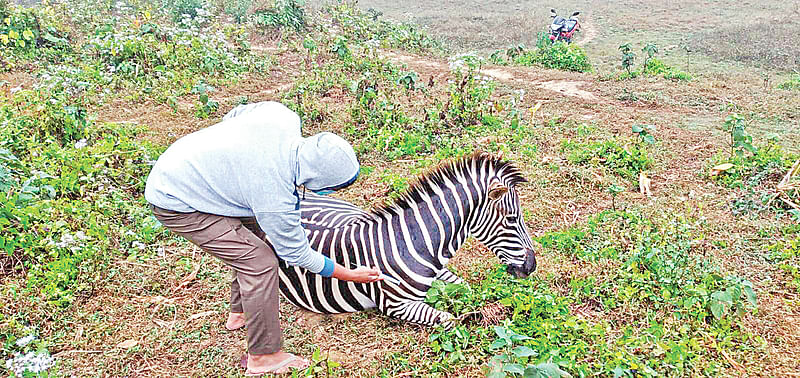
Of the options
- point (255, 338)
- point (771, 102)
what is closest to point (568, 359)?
point (255, 338)

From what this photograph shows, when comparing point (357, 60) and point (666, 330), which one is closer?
point (666, 330)

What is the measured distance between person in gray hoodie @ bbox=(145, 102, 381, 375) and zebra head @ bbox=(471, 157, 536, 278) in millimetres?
996

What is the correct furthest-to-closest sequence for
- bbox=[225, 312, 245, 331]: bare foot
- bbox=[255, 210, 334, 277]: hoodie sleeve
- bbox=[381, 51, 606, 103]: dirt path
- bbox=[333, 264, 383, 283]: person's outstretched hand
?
bbox=[381, 51, 606, 103]: dirt path
bbox=[225, 312, 245, 331]: bare foot
bbox=[333, 264, 383, 283]: person's outstretched hand
bbox=[255, 210, 334, 277]: hoodie sleeve

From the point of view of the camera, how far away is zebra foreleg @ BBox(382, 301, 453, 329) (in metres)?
3.73

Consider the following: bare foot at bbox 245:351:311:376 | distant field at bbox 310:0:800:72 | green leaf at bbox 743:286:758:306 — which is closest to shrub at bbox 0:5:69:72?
distant field at bbox 310:0:800:72

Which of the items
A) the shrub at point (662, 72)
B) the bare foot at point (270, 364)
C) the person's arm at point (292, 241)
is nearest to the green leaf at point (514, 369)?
the person's arm at point (292, 241)

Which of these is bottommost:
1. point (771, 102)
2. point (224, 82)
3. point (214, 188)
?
point (771, 102)

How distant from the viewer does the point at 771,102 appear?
27.1 ft

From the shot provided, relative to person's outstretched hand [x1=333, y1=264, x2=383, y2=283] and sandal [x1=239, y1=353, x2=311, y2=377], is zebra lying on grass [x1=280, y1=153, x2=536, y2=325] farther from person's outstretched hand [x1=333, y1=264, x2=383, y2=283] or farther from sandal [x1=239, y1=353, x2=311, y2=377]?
sandal [x1=239, y1=353, x2=311, y2=377]

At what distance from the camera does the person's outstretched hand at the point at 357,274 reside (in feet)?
10.8

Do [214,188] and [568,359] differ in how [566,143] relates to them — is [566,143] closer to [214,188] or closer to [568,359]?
[568,359]

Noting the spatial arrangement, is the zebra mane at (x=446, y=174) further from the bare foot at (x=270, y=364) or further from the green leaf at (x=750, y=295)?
the green leaf at (x=750, y=295)

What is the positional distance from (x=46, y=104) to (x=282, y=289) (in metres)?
4.45

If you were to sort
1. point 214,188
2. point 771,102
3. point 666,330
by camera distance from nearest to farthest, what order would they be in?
1. point 214,188
2. point 666,330
3. point 771,102
